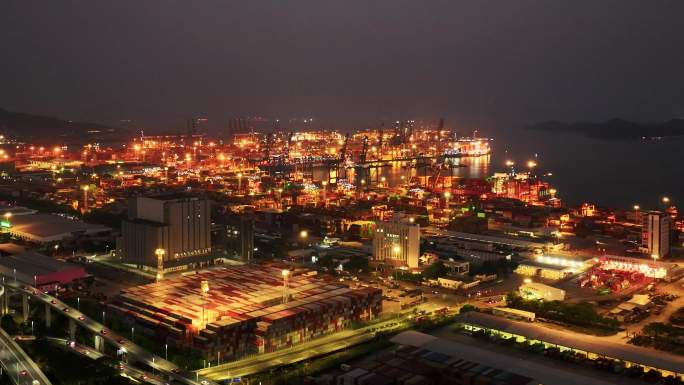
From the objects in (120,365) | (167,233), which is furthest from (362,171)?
(120,365)

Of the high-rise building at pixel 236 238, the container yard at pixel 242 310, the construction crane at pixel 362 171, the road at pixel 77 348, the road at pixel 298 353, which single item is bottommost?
the road at pixel 298 353

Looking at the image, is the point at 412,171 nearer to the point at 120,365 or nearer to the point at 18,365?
the point at 120,365

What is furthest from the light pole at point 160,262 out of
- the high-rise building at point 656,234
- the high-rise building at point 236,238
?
the high-rise building at point 656,234

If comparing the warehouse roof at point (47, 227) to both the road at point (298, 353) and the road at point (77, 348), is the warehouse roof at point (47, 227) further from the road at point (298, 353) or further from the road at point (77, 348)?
the road at point (298, 353)

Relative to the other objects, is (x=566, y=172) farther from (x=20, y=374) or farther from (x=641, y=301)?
(x=20, y=374)

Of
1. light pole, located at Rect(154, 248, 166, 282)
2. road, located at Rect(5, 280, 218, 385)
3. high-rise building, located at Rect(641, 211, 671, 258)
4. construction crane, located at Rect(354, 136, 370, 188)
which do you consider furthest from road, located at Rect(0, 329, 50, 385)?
construction crane, located at Rect(354, 136, 370, 188)

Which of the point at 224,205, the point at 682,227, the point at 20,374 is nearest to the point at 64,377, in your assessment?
the point at 20,374
